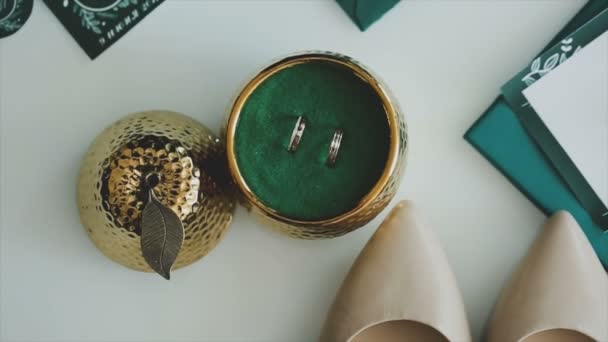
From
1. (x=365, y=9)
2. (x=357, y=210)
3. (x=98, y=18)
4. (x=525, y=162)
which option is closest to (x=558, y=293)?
(x=525, y=162)

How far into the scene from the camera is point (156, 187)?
0.56 meters

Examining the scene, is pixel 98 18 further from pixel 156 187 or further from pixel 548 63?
pixel 548 63

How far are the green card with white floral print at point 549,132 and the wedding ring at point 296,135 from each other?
23 centimetres

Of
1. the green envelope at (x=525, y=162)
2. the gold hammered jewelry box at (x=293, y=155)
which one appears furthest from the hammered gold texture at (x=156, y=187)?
the green envelope at (x=525, y=162)

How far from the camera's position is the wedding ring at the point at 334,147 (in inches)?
21.6

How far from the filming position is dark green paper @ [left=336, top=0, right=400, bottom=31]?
0.65 meters

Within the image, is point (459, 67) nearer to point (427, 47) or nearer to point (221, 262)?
A: point (427, 47)

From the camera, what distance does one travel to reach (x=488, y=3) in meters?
0.66

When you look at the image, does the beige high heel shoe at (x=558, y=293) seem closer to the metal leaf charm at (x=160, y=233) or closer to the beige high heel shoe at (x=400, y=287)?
the beige high heel shoe at (x=400, y=287)

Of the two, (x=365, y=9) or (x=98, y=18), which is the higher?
(x=98, y=18)

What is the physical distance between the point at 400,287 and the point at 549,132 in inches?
8.7

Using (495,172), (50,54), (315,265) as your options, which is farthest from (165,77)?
(495,172)

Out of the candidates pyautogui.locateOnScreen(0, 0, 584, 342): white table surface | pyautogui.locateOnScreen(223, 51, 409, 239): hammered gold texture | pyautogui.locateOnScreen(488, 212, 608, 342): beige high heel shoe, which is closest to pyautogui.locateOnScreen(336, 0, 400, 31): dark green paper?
pyautogui.locateOnScreen(0, 0, 584, 342): white table surface

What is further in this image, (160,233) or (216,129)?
(216,129)
